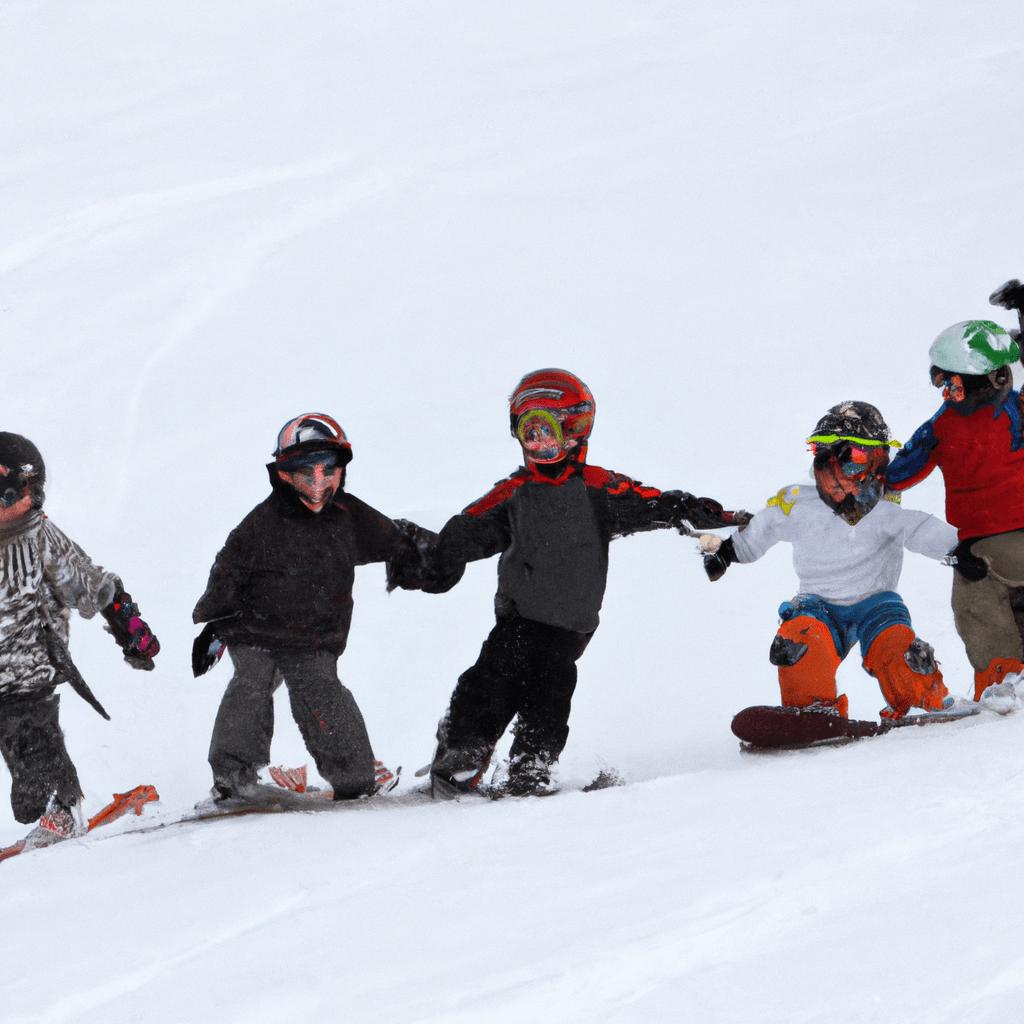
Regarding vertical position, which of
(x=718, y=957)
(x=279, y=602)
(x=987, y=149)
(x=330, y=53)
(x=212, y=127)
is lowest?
(x=718, y=957)

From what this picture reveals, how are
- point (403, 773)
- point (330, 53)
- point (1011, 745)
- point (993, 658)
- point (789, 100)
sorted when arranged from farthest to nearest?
point (330, 53), point (789, 100), point (403, 773), point (993, 658), point (1011, 745)

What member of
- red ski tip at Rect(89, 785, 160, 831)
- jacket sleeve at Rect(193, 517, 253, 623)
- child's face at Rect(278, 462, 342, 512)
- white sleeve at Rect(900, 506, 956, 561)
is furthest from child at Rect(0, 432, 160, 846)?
white sleeve at Rect(900, 506, 956, 561)

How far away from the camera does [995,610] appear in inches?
144

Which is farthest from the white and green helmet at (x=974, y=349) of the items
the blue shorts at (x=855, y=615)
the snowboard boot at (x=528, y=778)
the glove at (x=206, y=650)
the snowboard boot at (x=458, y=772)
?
the glove at (x=206, y=650)

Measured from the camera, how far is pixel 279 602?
3471 mm

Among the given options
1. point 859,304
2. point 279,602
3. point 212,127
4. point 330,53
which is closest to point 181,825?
point 279,602

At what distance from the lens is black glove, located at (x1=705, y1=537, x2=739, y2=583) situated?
3.69m

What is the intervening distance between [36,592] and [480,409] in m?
3.28

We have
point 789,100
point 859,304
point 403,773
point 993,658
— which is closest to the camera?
point 993,658

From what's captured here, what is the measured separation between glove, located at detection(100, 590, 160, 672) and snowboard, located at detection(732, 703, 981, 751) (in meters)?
1.83

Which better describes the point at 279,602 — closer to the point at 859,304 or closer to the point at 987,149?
the point at 859,304

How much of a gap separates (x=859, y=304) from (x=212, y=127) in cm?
485

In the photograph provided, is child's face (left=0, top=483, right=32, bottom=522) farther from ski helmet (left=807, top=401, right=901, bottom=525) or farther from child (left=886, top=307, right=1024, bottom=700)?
child (left=886, top=307, right=1024, bottom=700)

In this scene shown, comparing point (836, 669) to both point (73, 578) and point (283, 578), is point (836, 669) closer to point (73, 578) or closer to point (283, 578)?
point (283, 578)
